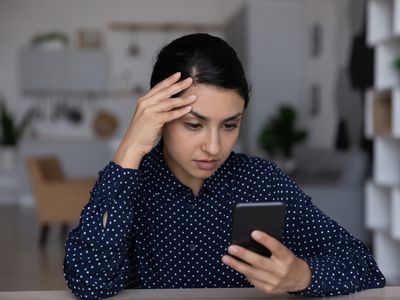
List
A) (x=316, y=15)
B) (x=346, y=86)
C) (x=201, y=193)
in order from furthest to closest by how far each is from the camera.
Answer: (x=316, y=15), (x=346, y=86), (x=201, y=193)

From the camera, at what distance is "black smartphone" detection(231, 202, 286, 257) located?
112 cm

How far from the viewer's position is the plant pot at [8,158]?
10.4 metres

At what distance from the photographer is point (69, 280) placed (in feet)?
4.34

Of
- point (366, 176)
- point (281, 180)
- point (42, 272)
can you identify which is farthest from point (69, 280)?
point (366, 176)

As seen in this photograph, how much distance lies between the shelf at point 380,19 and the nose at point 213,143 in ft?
12.7

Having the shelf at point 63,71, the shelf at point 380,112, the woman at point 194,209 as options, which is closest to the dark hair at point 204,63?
the woman at point 194,209

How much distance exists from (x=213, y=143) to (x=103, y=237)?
0.92 feet

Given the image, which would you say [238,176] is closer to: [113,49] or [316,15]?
[316,15]

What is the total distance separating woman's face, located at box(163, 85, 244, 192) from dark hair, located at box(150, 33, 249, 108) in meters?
0.02

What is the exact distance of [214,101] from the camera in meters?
1.40

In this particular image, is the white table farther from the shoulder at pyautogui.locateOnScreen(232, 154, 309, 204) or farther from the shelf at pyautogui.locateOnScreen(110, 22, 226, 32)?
the shelf at pyautogui.locateOnScreen(110, 22, 226, 32)

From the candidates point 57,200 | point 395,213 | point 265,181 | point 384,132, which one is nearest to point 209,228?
point 265,181

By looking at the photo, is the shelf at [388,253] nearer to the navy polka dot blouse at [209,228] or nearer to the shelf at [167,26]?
the navy polka dot blouse at [209,228]

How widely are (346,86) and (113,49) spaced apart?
4.70 metres
